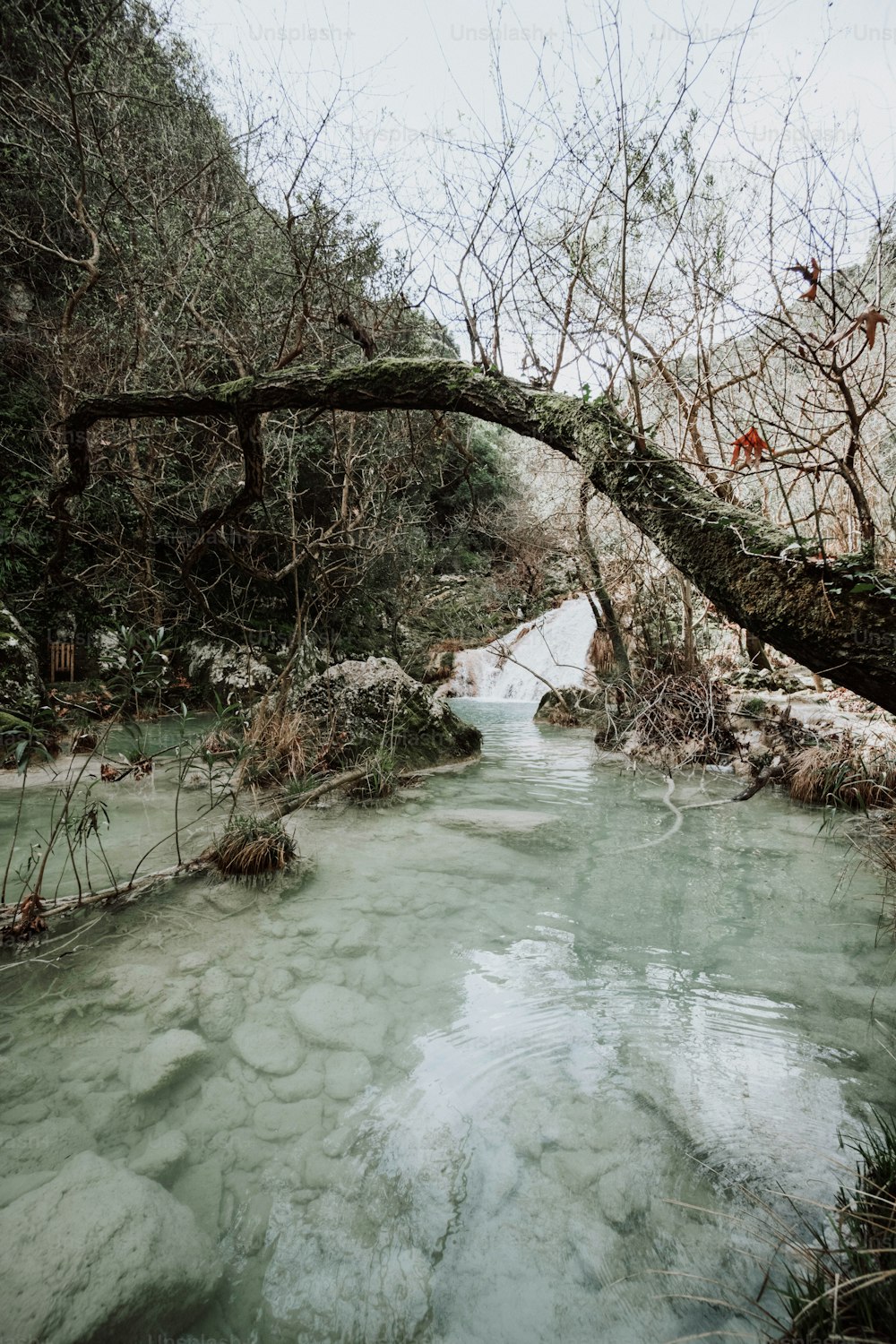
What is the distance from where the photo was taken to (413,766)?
21.5ft

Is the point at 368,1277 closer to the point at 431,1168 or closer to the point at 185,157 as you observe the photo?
the point at 431,1168

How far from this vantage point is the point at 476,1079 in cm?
208

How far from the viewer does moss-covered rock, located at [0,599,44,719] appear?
20.7ft

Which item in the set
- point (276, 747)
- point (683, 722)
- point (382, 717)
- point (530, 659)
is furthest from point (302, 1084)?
point (530, 659)

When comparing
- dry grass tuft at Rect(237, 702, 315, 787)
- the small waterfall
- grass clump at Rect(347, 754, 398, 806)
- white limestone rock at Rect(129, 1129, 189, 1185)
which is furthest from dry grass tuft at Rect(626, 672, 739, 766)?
white limestone rock at Rect(129, 1129, 189, 1185)

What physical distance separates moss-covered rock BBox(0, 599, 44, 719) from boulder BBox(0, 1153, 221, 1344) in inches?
233

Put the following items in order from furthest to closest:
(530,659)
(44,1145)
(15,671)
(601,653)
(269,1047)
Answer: (530,659) < (601,653) < (15,671) < (269,1047) < (44,1145)

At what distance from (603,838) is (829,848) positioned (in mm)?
1575

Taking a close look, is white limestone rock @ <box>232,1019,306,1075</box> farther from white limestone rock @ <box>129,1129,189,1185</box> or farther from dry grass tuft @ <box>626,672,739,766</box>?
dry grass tuft @ <box>626,672,739,766</box>

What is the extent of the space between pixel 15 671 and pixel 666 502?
6.96 m

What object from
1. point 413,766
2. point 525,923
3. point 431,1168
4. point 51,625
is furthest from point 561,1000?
point 51,625

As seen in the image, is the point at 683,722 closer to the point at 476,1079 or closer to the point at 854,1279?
the point at 476,1079

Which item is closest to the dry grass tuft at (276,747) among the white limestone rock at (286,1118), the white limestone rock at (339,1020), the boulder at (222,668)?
the white limestone rock at (339,1020)

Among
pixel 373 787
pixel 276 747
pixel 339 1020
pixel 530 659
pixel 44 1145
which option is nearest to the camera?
pixel 44 1145
